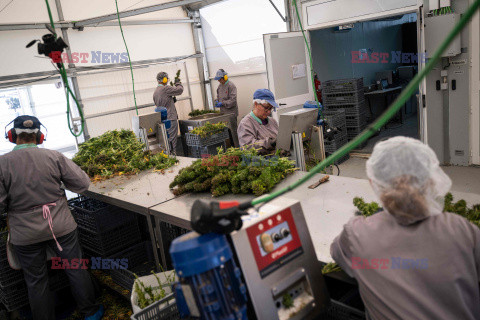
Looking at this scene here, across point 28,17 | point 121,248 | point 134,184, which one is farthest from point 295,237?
point 28,17

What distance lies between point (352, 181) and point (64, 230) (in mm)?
2376

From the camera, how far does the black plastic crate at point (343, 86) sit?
22.1ft

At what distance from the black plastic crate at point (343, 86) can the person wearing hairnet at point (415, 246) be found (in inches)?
222

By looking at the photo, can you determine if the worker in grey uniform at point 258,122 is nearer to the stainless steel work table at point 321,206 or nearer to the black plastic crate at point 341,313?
the stainless steel work table at point 321,206

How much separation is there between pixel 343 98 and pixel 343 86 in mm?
215

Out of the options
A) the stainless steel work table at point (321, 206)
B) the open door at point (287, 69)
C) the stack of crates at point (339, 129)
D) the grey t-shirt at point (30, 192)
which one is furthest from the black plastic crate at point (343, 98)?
the grey t-shirt at point (30, 192)

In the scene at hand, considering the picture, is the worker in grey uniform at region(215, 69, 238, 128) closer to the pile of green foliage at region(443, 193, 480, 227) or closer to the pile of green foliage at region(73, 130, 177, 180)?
the pile of green foliage at region(73, 130, 177, 180)

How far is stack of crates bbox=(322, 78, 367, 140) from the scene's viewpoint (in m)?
6.79

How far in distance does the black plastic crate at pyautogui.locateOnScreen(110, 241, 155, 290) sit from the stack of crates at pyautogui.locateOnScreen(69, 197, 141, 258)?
7 centimetres

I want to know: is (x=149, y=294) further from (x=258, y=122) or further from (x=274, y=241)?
(x=258, y=122)

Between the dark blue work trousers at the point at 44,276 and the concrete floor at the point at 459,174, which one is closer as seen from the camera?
the dark blue work trousers at the point at 44,276

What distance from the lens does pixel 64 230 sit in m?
3.20

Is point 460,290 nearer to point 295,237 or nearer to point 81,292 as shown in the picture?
point 295,237

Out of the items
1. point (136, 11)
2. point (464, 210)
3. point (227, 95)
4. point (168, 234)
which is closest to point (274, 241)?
point (464, 210)
